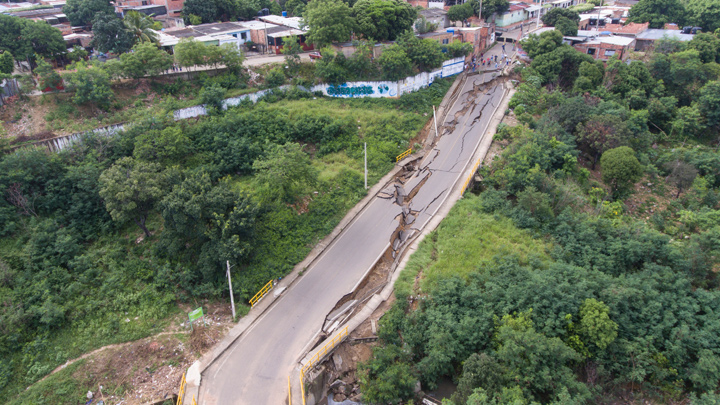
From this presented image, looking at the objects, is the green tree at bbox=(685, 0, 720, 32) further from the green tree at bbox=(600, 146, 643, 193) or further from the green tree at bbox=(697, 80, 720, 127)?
the green tree at bbox=(600, 146, 643, 193)

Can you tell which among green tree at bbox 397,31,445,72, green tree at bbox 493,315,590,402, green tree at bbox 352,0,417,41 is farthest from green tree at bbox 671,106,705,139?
green tree at bbox 493,315,590,402

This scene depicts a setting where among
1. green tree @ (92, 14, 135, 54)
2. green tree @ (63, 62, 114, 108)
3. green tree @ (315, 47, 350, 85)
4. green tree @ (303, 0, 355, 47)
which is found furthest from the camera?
green tree @ (303, 0, 355, 47)

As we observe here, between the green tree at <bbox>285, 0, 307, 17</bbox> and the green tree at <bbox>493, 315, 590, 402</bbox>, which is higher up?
the green tree at <bbox>285, 0, 307, 17</bbox>

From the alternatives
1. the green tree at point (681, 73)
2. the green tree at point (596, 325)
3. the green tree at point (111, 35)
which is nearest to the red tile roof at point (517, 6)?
the green tree at point (681, 73)

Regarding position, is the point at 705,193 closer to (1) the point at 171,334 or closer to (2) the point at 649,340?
(2) the point at 649,340

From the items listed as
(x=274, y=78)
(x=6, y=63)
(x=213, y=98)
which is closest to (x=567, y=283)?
(x=213, y=98)

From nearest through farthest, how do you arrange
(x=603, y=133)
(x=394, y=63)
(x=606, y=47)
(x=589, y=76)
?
(x=603, y=133)
(x=394, y=63)
(x=589, y=76)
(x=606, y=47)

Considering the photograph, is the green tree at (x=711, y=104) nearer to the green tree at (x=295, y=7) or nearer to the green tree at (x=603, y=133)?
the green tree at (x=603, y=133)

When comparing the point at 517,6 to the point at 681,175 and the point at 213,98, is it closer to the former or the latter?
the point at 681,175
